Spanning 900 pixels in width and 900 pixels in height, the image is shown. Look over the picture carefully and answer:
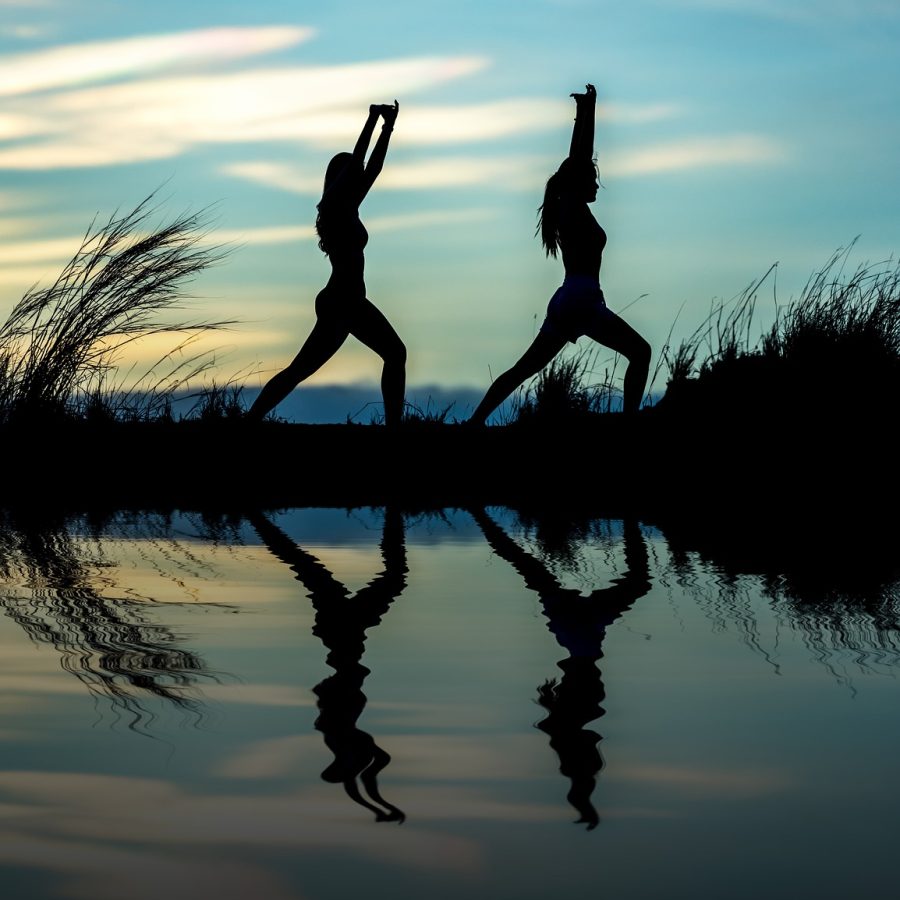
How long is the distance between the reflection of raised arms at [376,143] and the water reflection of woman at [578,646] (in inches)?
114

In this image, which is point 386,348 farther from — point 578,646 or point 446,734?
point 446,734

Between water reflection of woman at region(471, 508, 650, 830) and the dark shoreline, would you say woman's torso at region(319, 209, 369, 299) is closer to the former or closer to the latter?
the dark shoreline

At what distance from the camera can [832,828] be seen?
6.23ft

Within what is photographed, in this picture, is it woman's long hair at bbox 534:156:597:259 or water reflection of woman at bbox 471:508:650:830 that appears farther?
woman's long hair at bbox 534:156:597:259

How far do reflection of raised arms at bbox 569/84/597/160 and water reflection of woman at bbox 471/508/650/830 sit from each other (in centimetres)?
281

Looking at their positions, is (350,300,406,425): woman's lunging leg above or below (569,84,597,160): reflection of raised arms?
below

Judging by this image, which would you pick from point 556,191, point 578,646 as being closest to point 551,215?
point 556,191

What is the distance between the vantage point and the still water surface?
175 centimetres

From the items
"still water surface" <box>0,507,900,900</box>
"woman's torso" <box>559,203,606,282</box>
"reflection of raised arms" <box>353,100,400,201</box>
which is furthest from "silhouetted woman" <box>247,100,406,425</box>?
"still water surface" <box>0,507,900,900</box>

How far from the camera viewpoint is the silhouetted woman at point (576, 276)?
7809 millimetres

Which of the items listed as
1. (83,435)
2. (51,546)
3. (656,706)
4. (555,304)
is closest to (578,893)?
(656,706)

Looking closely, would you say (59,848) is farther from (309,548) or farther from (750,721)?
(309,548)

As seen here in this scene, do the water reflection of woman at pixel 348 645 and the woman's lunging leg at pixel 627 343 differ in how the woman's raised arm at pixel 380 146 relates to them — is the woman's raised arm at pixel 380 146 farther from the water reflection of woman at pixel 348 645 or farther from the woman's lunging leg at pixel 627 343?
the water reflection of woman at pixel 348 645

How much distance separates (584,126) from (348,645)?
5.01 meters
